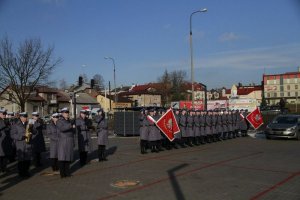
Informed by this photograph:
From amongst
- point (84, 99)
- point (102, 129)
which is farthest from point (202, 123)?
point (84, 99)

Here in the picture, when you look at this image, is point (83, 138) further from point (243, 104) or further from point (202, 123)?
point (243, 104)

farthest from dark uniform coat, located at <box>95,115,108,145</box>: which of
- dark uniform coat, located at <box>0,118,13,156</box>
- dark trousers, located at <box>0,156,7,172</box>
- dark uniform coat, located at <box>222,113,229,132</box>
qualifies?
dark uniform coat, located at <box>222,113,229,132</box>

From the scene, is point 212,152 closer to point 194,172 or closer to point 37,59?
point 194,172

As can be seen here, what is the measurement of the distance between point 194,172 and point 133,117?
1761 cm

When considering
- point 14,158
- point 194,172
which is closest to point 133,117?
point 14,158

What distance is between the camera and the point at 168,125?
17.4m

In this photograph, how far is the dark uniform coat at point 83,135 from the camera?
13469 millimetres

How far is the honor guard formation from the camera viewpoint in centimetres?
1662

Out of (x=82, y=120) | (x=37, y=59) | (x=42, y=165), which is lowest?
(x=42, y=165)

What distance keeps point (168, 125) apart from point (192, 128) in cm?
239

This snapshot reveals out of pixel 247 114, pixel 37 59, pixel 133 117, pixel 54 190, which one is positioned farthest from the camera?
pixel 37 59

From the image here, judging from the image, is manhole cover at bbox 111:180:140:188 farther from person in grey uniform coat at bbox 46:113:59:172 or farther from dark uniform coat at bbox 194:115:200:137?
dark uniform coat at bbox 194:115:200:137

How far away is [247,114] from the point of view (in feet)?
86.5

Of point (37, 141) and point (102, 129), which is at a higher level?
point (102, 129)
